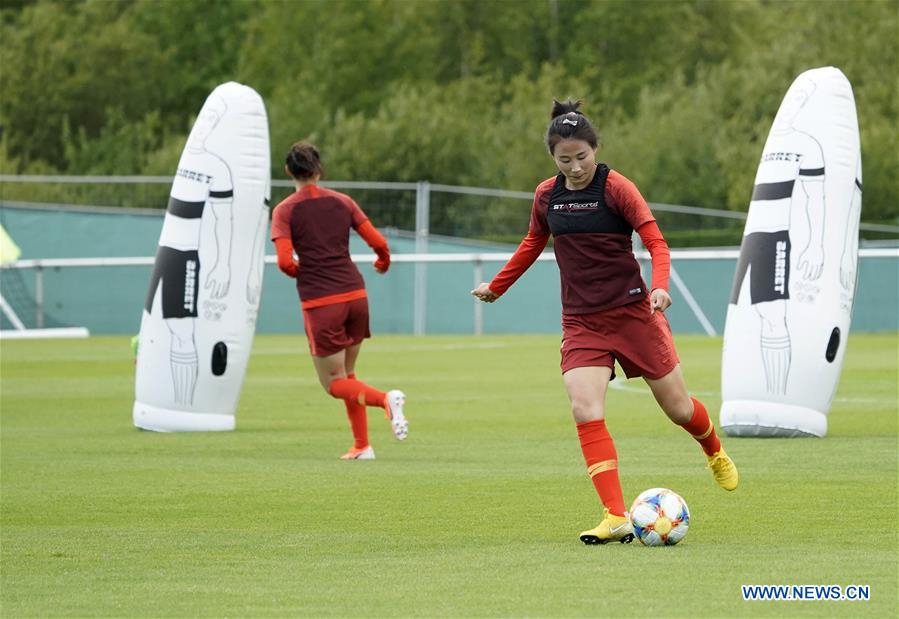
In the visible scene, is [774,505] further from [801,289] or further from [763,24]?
[763,24]

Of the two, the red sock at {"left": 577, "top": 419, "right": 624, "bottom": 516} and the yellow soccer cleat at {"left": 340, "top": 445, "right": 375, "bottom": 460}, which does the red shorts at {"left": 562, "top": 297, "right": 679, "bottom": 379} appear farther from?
the yellow soccer cleat at {"left": 340, "top": 445, "right": 375, "bottom": 460}

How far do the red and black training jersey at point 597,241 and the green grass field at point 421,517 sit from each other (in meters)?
1.11

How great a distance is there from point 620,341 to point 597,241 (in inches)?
18.8

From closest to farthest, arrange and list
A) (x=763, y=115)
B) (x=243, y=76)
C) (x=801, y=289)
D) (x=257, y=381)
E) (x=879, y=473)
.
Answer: (x=879, y=473) < (x=801, y=289) < (x=257, y=381) < (x=763, y=115) < (x=243, y=76)

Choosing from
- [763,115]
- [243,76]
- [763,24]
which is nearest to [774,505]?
[763,115]

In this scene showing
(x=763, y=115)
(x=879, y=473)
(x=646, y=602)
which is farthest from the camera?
(x=763, y=115)

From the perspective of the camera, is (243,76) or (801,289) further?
(243,76)

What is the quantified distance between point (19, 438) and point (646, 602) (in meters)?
8.52

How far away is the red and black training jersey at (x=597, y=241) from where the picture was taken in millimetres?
7953

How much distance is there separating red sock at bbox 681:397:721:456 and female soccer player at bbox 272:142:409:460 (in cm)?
376

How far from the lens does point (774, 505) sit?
28.9ft

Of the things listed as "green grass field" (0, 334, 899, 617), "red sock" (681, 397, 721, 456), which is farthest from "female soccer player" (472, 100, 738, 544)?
"green grass field" (0, 334, 899, 617)

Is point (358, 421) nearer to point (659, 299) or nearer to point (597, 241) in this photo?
point (597, 241)
